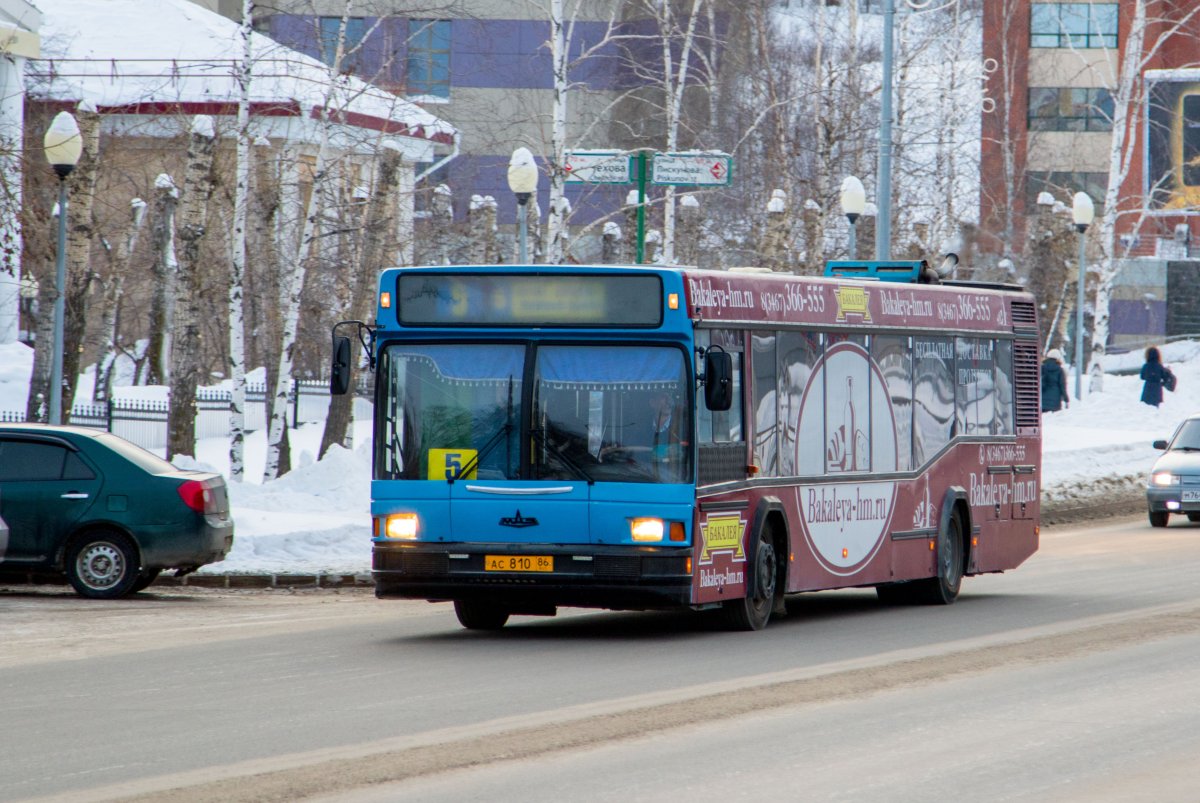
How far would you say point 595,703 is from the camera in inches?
427

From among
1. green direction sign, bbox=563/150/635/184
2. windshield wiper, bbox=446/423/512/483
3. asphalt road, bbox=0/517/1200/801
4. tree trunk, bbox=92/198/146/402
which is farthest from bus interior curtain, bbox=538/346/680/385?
tree trunk, bbox=92/198/146/402

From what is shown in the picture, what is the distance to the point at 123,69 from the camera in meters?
48.8

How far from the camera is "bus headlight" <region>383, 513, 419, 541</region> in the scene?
13906 mm

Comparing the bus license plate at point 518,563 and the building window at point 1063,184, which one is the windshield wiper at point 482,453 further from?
the building window at point 1063,184

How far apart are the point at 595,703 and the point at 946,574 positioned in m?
7.71

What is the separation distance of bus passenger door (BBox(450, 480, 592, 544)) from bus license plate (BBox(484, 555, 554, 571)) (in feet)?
0.34

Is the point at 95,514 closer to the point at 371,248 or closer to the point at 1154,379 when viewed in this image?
the point at 371,248

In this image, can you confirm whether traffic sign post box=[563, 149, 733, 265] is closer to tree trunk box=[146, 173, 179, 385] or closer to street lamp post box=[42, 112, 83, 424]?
street lamp post box=[42, 112, 83, 424]

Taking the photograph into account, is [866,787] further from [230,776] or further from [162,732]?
[162,732]

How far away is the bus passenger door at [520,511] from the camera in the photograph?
13617mm

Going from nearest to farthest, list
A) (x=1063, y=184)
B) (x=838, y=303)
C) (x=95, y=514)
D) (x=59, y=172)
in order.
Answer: (x=838, y=303), (x=95, y=514), (x=59, y=172), (x=1063, y=184)

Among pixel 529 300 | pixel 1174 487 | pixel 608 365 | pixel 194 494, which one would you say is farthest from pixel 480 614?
pixel 1174 487

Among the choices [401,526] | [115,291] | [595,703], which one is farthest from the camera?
[115,291]

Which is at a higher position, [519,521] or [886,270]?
[886,270]
